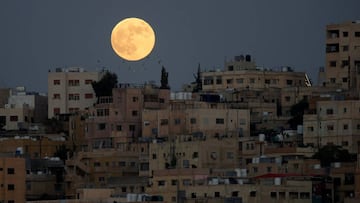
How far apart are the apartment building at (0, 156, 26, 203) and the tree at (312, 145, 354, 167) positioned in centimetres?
1336

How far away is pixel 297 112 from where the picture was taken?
101 meters

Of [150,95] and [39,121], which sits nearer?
[150,95]

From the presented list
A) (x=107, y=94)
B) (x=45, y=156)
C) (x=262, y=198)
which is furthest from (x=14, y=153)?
(x=262, y=198)

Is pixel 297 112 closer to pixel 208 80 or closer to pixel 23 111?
pixel 208 80

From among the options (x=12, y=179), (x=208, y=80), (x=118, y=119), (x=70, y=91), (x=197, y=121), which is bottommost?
(x=12, y=179)

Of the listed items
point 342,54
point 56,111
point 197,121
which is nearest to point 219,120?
point 197,121

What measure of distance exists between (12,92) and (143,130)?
19501mm

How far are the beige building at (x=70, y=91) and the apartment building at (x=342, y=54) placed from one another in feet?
43.3

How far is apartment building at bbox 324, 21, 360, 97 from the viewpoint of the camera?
106 meters

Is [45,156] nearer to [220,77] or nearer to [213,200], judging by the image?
[220,77]

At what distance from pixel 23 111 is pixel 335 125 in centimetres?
2257

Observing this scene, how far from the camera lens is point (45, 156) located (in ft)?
333

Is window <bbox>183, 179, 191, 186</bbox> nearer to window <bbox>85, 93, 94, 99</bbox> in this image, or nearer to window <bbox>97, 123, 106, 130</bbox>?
window <bbox>97, 123, 106, 130</bbox>

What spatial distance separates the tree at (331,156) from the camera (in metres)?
89.5
